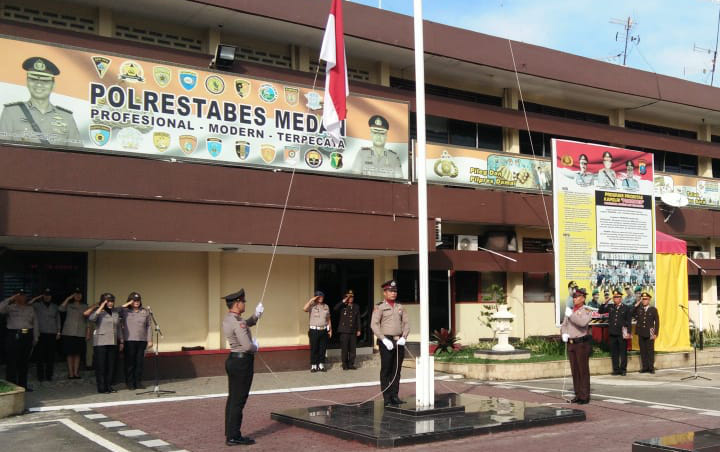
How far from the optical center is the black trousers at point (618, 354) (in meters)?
Answer: 19.1

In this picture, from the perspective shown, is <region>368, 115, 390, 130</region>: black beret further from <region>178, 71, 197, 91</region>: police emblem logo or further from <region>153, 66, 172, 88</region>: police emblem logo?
<region>153, 66, 172, 88</region>: police emblem logo

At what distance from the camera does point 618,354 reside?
1925cm

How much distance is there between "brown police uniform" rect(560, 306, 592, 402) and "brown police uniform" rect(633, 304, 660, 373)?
234 inches

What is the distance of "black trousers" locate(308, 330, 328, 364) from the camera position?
1873cm

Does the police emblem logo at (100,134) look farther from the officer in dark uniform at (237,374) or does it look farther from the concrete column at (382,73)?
the concrete column at (382,73)

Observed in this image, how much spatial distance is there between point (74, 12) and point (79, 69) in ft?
10.3

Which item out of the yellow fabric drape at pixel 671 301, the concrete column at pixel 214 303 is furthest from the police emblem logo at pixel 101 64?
the yellow fabric drape at pixel 671 301

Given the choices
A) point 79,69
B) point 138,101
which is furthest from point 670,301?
point 79,69

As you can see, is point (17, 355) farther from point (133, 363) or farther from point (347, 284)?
point (347, 284)

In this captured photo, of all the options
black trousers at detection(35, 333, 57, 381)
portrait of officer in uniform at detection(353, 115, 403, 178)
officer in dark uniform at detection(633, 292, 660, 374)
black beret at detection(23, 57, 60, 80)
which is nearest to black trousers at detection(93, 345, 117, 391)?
black trousers at detection(35, 333, 57, 381)

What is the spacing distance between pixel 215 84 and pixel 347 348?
7047mm

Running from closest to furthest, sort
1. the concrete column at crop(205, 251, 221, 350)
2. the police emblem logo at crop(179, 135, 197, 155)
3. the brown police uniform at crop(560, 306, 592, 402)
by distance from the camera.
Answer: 1. the brown police uniform at crop(560, 306, 592, 402)
2. the police emblem logo at crop(179, 135, 197, 155)
3. the concrete column at crop(205, 251, 221, 350)

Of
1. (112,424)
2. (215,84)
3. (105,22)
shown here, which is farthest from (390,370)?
(105,22)

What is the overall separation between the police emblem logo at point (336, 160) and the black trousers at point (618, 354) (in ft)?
25.7
